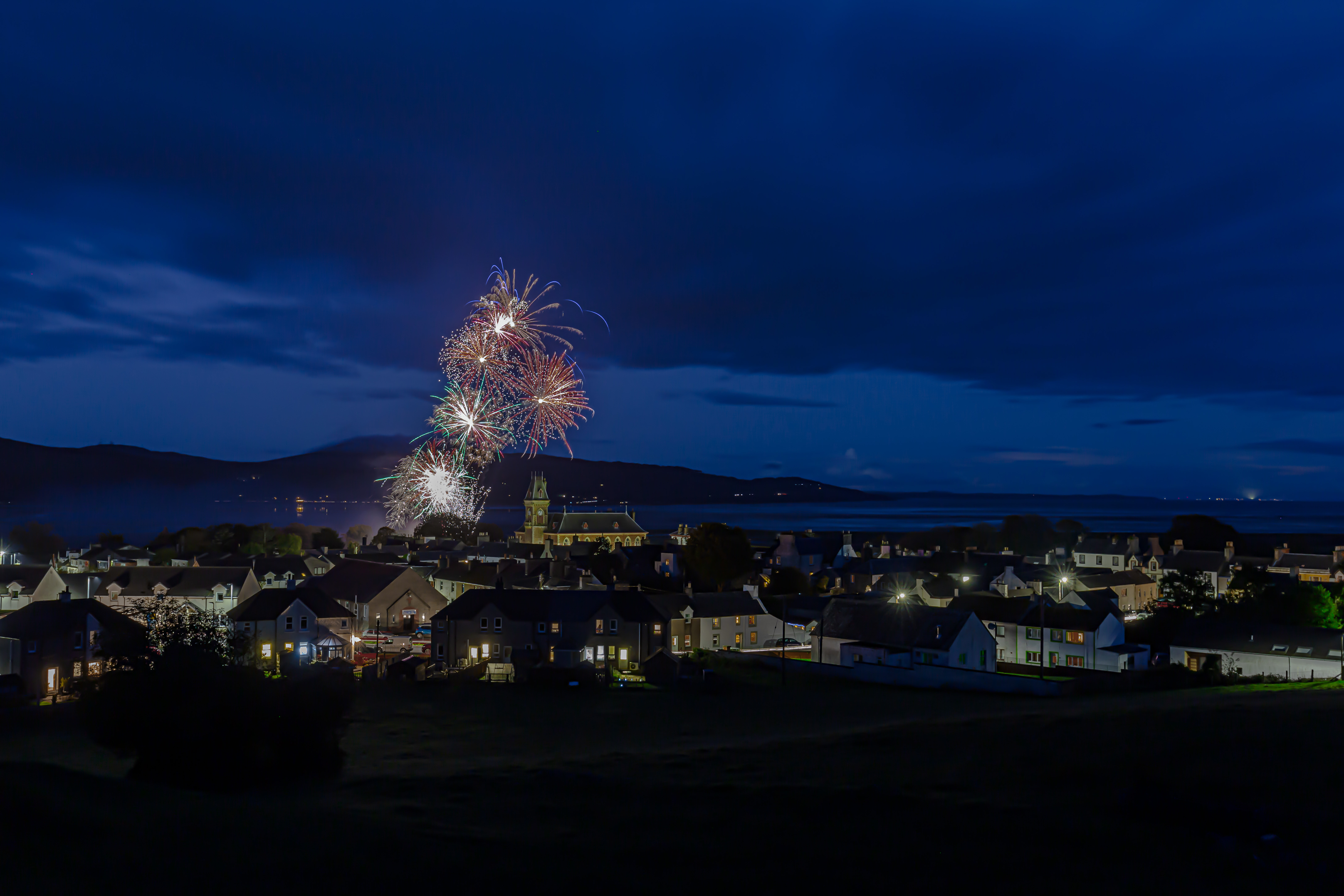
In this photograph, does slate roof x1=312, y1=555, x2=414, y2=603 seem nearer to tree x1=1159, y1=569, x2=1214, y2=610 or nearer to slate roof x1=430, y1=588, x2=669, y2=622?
slate roof x1=430, y1=588, x2=669, y2=622

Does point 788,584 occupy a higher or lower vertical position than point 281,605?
lower

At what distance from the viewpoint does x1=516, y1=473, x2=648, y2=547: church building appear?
150 meters

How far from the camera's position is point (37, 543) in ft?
402

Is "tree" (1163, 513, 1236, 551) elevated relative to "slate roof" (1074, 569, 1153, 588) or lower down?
elevated

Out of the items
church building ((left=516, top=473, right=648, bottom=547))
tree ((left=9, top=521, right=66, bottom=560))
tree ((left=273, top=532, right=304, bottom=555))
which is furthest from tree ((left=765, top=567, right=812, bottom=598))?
tree ((left=9, top=521, right=66, bottom=560))

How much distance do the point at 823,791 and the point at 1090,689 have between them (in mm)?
27282

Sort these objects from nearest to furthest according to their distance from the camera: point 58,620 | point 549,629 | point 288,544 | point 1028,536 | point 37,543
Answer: point 58,620
point 549,629
point 288,544
point 37,543
point 1028,536

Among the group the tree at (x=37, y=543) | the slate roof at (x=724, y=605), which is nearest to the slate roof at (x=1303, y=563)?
the slate roof at (x=724, y=605)

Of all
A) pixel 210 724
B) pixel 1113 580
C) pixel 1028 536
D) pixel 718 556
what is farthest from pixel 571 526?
pixel 210 724

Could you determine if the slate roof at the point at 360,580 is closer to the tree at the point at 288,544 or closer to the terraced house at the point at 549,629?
the terraced house at the point at 549,629

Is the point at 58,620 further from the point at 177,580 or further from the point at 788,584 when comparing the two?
the point at 788,584

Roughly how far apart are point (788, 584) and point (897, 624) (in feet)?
92.9

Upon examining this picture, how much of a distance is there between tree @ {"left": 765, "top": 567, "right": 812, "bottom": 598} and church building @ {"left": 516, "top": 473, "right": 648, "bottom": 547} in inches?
2741

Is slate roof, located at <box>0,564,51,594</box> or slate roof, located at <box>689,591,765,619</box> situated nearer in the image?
slate roof, located at <box>689,591,765,619</box>
